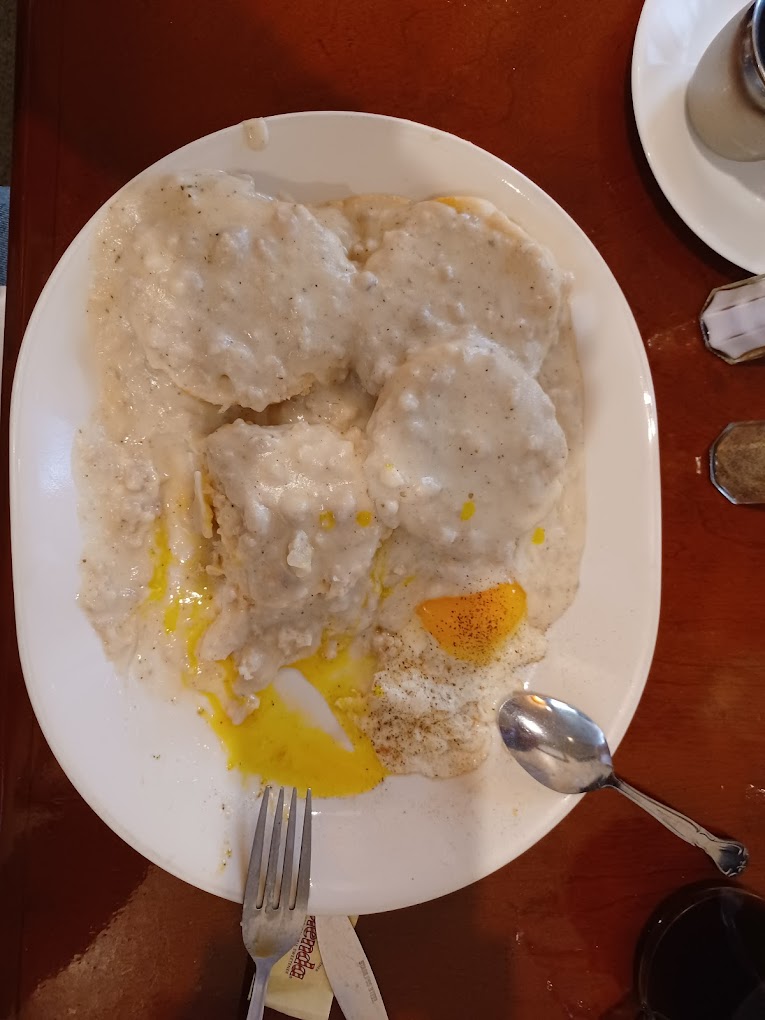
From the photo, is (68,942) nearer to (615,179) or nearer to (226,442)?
(226,442)

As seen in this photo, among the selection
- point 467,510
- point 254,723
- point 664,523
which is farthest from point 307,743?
point 664,523

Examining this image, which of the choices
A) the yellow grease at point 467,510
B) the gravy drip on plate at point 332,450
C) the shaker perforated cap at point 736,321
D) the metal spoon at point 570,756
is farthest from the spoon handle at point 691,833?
the shaker perforated cap at point 736,321

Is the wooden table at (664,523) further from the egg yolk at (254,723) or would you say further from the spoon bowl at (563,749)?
the egg yolk at (254,723)

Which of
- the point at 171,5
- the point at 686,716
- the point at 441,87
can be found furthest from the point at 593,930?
the point at 171,5

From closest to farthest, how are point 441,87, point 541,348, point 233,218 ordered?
1. point 233,218
2. point 541,348
3. point 441,87

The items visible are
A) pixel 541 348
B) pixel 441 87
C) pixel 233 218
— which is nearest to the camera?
pixel 233 218

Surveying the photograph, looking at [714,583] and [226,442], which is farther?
[714,583]

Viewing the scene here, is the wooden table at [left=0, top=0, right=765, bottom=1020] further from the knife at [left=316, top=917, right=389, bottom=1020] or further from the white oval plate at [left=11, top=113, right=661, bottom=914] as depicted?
the white oval plate at [left=11, top=113, right=661, bottom=914]
